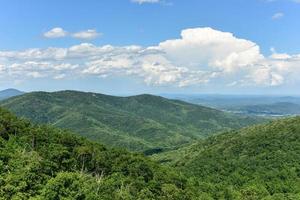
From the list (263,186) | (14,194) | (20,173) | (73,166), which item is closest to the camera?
(14,194)

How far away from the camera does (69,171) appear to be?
130 metres

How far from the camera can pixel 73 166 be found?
139 meters

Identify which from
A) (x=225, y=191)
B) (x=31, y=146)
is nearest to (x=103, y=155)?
(x=31, y=146)

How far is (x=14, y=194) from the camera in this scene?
282 ft

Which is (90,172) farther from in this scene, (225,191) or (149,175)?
(225,191)

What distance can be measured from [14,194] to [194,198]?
73.1m

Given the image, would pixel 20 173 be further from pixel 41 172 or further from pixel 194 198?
pixel 194 198

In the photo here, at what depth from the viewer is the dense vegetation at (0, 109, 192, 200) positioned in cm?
9081

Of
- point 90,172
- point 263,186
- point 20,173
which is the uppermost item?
point 20,173

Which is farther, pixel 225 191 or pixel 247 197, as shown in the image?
pixel 225 191

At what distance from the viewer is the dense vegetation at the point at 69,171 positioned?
298 feet

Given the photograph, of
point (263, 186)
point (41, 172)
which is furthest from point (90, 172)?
point (263, 186)

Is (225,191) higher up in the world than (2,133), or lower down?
lower down

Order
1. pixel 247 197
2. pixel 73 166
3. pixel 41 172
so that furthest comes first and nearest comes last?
pixel 247 197 < pixel 73 166 < pixel 41 172
